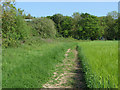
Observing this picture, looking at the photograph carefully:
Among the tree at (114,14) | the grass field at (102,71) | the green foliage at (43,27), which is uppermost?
the tree at (114,14)

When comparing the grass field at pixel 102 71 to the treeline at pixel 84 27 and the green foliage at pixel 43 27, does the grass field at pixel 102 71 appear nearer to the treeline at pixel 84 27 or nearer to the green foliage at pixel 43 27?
the green foliage at pixel 43 27

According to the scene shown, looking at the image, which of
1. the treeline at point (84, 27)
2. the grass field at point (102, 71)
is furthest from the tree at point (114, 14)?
the grass field at point (102, 71)

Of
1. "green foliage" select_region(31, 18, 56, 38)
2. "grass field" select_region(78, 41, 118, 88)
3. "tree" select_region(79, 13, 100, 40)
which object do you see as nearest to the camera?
"grass field" select_region(78, 41, 118, 88)

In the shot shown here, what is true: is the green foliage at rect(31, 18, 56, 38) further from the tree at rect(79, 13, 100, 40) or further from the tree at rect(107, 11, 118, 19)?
the tree at rect(107, 11, 118, 19)

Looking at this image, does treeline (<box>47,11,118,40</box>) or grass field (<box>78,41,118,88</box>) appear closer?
grass field (<box>78,41,118,88</box>)

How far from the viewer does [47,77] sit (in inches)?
244

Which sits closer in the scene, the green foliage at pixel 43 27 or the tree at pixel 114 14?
the green foliage at pixel 43 27

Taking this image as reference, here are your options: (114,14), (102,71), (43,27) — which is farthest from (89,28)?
(102,71)

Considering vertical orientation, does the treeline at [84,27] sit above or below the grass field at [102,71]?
above

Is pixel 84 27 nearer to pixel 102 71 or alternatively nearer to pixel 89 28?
pixel 89 28

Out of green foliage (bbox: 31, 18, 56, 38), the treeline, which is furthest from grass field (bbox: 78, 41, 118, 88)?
the treeline

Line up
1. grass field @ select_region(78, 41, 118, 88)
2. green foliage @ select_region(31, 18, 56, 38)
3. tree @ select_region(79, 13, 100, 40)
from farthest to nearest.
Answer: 1. tree @ select_region(79, 13, 100, 40)
2. green foliage @ select_region(31, 18, 56, 38)
3. grass field @ select_region(78, 41, 118, 88)

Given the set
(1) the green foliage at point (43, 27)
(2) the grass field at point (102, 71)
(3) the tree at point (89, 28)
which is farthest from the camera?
(3) the tree at point (89, 28)

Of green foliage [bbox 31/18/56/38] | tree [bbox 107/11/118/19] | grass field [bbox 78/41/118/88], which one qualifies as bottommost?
grass field [bbox 78/41/118/88]
